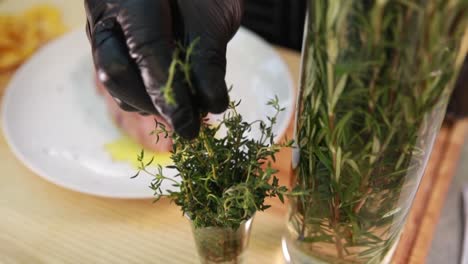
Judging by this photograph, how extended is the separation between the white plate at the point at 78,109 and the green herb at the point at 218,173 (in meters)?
0.19

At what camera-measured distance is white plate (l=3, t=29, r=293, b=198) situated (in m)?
0.66

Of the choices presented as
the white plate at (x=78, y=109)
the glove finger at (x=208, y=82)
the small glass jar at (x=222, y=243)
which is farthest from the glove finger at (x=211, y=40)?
the white plate at (x=78, y=109)

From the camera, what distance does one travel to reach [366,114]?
1.26 ft

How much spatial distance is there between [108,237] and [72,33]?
0.46 metres

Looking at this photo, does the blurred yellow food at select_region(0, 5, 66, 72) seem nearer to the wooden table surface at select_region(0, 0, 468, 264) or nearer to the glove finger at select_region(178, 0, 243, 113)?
the wooden table surface at select_region(0, 0, 468, 264)

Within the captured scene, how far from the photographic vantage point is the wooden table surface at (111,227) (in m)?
0.58

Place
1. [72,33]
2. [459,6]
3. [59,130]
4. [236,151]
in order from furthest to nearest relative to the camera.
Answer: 1. [72,33]
2. [59,130]
3. [236,151]
4. [459,6]

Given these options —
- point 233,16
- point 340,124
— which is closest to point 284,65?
point 233,16

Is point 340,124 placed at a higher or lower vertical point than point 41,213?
higher

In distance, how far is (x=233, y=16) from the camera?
50 cm

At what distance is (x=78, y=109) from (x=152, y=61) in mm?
490

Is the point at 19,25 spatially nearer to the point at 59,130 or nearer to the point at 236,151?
the point at 59,130

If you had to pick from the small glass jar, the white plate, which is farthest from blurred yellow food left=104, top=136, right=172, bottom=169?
the small glass jar

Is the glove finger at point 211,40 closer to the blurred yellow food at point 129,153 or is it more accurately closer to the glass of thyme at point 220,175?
the glass of thyme at point 220,175
